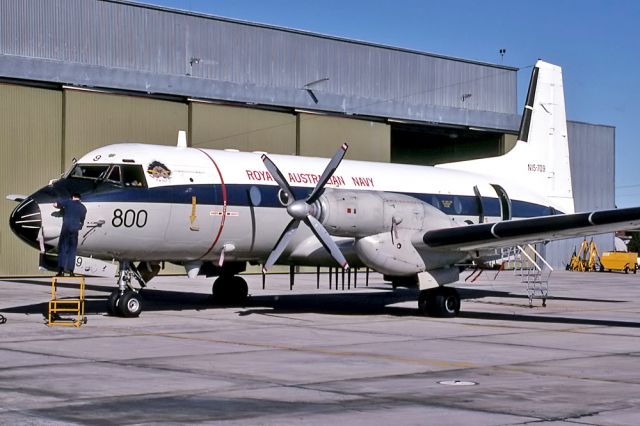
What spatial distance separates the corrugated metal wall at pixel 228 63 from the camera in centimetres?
3875

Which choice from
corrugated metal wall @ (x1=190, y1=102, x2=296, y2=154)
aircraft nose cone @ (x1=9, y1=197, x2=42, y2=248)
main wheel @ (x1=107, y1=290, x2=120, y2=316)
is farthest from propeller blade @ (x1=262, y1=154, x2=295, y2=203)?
corrugated metal wall @ (x1=190, y1=102, x2=296, y2=154)

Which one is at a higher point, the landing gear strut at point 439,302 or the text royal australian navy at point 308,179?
the text royal australian navy at point 308,179

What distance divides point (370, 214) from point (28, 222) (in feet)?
24.6

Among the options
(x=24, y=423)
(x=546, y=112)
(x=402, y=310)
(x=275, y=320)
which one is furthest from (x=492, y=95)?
(x=24, y=423)

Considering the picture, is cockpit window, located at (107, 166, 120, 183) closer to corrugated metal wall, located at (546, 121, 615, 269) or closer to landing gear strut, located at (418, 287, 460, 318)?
landing gear strut, located at (418, 287, 460, 318)

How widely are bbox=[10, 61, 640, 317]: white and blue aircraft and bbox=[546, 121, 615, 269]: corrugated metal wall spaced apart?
38.6 meters

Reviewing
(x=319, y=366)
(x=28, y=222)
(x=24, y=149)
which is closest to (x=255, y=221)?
(x=28, y=222)

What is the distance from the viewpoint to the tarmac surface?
9602 mm

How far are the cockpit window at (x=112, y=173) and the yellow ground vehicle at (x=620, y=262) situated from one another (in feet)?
140

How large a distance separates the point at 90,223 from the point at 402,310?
29.8 ft

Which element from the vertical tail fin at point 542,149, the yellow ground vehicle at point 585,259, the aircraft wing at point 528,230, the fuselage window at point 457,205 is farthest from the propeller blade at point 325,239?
the yellow ground vehicle at point 585,259

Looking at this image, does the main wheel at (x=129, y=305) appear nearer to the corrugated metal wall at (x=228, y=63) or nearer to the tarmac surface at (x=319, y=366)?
the tarmac surface at (x=319, y=366)

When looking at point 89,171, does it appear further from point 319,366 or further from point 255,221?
point 319,366

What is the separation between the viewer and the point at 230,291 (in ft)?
81.2
